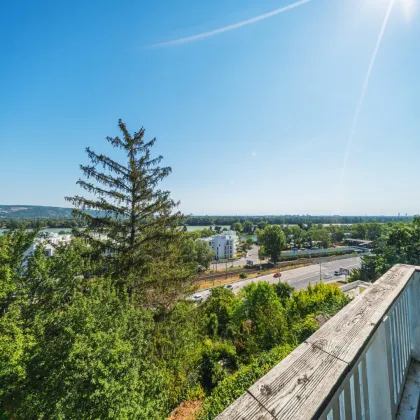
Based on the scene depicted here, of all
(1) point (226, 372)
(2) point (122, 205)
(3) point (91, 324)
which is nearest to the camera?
(3) point (91, 324)

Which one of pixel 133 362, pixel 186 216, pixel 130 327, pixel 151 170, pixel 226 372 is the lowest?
Answer: pixel 226 372

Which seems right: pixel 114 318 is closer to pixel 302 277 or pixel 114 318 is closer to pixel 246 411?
pixel 246 411

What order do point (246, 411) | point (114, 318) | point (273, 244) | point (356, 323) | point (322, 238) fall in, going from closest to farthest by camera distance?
point (246, 411) < point (356, 323) < point (114, 318) < point (273, 244) < point (322, 238)

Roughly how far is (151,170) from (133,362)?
5.65m

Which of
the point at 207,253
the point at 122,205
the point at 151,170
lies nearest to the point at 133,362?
the point at 122,205

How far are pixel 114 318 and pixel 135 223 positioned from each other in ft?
9.80

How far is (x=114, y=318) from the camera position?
539 centimetres

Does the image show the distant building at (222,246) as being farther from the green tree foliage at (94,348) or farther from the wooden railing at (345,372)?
the wooden railing at (345,372)

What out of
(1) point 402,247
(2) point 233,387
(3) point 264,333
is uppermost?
(1) point 402,247

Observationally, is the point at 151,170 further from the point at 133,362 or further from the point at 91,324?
the point at 133,362

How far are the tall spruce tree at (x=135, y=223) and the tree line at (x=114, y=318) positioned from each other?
3 cm

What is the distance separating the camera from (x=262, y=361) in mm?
7480

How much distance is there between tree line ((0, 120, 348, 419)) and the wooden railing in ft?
16.7

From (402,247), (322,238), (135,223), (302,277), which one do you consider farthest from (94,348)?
(322,238)
